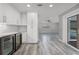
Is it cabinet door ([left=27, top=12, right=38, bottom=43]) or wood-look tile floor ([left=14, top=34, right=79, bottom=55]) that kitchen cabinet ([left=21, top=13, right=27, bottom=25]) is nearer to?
cabinet door ([left=27, top=12, right=38, bottom=43])

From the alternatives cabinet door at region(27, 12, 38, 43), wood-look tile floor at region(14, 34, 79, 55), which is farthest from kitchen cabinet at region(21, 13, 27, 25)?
wood-look tile floor at region(14, 34, 79, 55)

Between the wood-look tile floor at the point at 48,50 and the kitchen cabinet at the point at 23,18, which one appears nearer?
the wood-look tile floor at the point at 48,50

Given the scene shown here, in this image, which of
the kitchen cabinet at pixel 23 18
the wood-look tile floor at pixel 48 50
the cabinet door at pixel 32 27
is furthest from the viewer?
the cabinet door at pixel 32 27

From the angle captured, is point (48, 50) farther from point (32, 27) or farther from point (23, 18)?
point (23, 18)

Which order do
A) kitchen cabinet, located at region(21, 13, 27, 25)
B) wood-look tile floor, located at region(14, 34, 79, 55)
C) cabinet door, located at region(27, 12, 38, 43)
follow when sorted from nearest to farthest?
wood-look tile floor, located at region(14, 34, 79, 55)
kitchen cabinet, located at region(21, 13, 27, 25)
cabinet door, located at region(27, 12, 38, 43)

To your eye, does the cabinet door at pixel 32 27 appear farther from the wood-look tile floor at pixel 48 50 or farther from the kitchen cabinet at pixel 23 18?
the wood-look tile floor at pixel 48 50

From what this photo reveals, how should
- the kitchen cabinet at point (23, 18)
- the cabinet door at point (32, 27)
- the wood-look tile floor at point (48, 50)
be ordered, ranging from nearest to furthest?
the wood-look tile floor at point (48, 50) → the kitchen cabinet at point (23, 18) → the cabinet door at point (32, 27)

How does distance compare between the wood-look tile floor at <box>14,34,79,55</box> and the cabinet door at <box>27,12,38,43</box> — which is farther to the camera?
the cabinet door at <box>27,12,38,43</box>

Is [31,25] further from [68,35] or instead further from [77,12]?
[77,12]

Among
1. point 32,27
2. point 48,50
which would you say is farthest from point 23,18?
point 48,50

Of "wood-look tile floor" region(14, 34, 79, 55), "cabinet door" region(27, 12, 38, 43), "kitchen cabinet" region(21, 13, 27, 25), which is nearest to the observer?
"wood-look tile floor" region(14, 34, 79, 55)

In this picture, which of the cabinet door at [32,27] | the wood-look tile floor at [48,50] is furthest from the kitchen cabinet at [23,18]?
the wood-look tile floor at [48,50]
